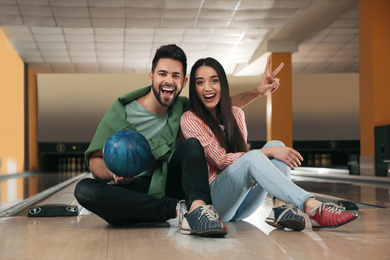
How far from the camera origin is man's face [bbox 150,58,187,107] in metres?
2.02

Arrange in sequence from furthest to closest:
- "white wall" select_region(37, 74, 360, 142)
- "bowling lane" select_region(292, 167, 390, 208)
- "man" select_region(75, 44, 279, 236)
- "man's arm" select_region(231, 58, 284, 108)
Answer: "white wall" select_region(37, 74, 360, 142), "bowling lane" select_region(292, 167, 390, 208), "man's arm" select_region(231, 58, 284, 108), "man" select_region(75, 44, 279, 236)

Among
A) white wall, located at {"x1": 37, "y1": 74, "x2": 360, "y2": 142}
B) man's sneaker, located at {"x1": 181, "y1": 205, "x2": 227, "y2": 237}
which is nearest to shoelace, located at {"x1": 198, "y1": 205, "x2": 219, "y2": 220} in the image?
man's sneaker, located at {"x1": 181, "y1": 205, "x2": 227, "y2": 237}

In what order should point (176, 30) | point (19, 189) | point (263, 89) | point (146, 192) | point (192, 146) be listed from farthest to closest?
point (176, 30)
point (19, 189)
point (263, 89)
point (146, 192)
point (192, 146)

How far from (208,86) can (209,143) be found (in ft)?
0.94

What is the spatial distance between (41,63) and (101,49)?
2390 mm

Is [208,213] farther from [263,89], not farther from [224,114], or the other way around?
[263,89]

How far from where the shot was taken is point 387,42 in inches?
260

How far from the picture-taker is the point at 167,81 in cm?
201

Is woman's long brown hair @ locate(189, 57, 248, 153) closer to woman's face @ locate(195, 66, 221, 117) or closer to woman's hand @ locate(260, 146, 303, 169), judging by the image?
woman's face @ locate(195, 66, 221, 117)

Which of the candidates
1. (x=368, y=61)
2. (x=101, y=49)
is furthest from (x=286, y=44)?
(x=101, y=49)

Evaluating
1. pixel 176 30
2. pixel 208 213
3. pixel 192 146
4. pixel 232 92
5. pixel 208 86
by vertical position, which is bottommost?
pixel 208 213

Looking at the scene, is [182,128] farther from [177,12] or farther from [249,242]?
[177,12]

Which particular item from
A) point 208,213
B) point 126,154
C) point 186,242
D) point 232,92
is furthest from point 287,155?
point 232,92

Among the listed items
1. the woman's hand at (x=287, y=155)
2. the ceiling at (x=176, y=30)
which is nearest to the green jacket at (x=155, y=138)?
the woman's hand at (x=287, y=155)
